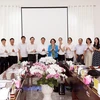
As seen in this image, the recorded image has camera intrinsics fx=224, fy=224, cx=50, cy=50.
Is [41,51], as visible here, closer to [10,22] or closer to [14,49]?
[14,49]

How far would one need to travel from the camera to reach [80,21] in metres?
8.18

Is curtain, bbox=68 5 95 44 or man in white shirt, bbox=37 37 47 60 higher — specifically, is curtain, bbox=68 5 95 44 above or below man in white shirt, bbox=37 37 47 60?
above

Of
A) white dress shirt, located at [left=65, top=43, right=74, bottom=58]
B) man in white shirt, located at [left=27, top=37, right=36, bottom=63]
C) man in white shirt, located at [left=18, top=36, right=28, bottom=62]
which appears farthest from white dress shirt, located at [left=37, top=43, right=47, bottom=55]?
white dress shirt, located at [left=65, top=43, right=74, bottom=58]

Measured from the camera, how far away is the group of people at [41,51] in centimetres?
724

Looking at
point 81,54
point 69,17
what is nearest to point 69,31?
point 69,17

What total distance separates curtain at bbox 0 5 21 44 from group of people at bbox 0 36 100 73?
76cm

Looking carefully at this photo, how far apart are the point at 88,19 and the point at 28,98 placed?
485 centimetres

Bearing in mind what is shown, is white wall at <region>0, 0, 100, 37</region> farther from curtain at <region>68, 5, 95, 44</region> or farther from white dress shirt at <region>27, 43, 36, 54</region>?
white dress shirt at <region>27, 43, 36, 54</region>

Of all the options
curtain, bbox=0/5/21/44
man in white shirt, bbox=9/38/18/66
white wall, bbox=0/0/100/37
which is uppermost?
white wall, bbox=0/0/100/37

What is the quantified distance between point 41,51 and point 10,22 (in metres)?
1.68

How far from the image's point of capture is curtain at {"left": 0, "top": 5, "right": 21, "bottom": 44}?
807 centimetres

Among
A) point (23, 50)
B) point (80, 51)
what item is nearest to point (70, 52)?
point (80, 51)

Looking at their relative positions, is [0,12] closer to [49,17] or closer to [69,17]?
[49,17]

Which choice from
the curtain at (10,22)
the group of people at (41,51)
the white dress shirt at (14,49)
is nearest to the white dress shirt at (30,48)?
the group of people at (41,51)
